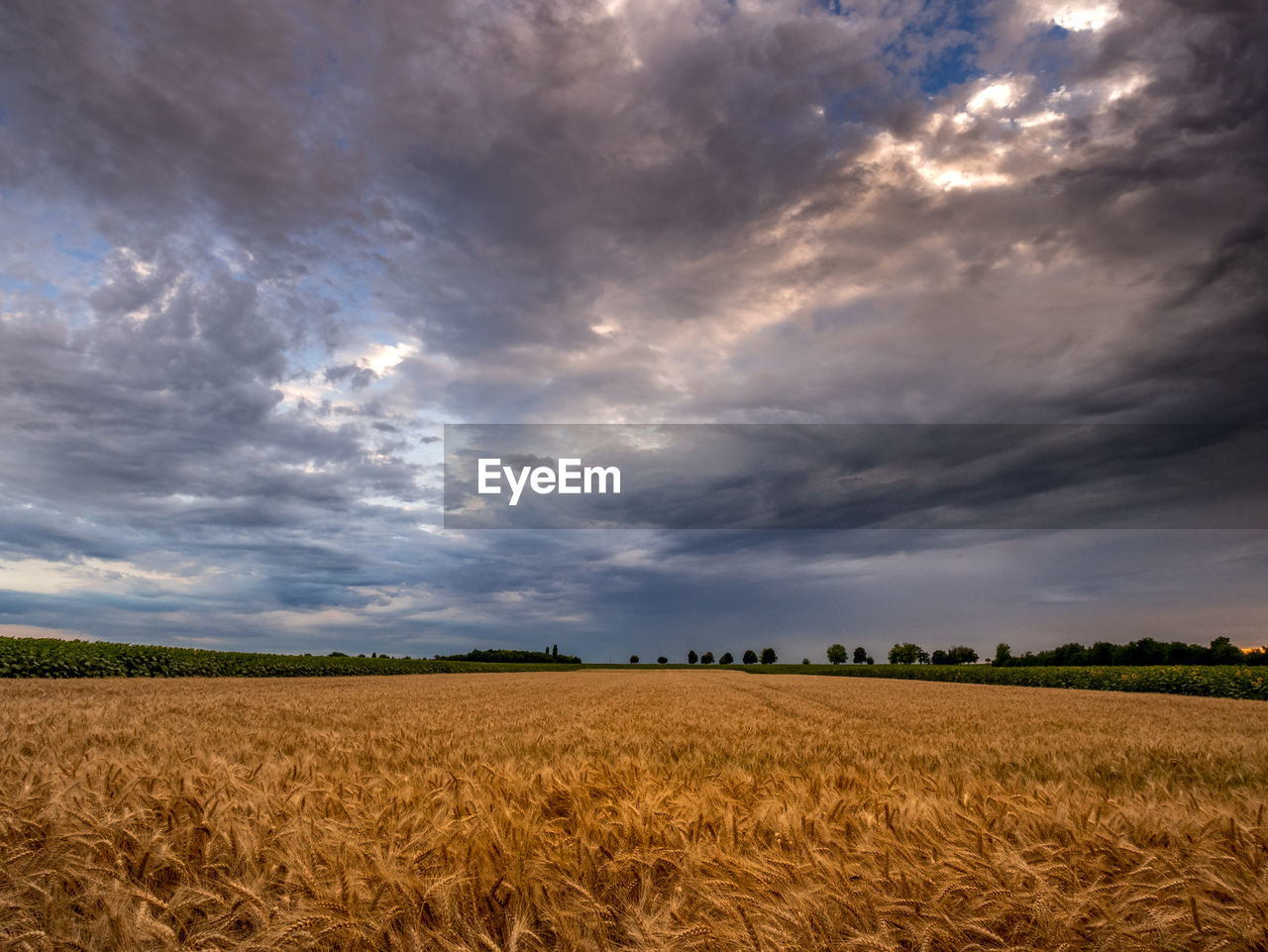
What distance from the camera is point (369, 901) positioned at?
1803 mm

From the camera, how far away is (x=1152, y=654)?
63500 millimetres

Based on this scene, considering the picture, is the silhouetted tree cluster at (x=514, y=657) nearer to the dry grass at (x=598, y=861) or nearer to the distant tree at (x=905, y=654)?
the distant tree at (x=905, y=654)

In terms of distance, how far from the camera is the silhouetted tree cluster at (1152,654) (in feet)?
190

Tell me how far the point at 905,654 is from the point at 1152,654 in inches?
1684

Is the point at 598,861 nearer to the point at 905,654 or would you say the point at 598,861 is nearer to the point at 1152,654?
the point at 1152,654

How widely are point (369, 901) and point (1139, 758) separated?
6.96 metres

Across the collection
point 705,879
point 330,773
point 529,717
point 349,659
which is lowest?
point 349,659

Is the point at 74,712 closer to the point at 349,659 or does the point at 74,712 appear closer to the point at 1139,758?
the point at 1139,758

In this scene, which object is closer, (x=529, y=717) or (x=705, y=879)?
(x=705, y=879)

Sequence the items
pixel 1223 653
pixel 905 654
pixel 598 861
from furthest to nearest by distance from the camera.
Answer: pixel 905 654, pixel 1223 653, pixel 598 861

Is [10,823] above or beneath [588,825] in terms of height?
beneath

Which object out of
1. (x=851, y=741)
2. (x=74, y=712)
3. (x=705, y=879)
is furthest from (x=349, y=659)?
(x=705, y=879)

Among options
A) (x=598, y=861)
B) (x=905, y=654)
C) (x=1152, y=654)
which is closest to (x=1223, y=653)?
(x=1152, y=654)

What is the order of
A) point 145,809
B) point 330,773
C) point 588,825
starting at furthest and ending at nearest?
1. point 330,773
2. point 145,809
3. point 588,825
